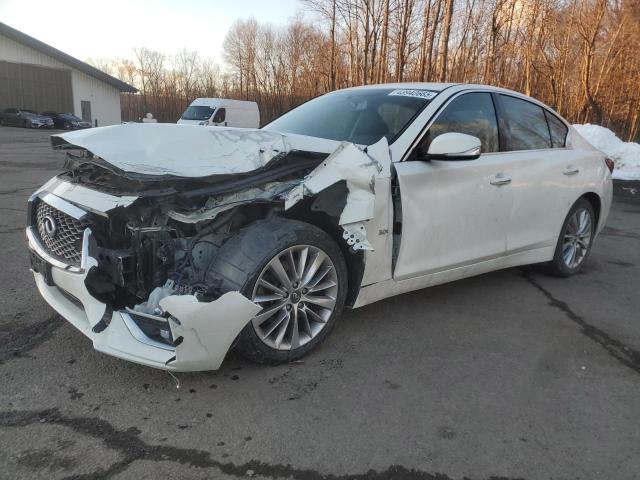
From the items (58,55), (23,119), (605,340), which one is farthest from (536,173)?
(58,55)

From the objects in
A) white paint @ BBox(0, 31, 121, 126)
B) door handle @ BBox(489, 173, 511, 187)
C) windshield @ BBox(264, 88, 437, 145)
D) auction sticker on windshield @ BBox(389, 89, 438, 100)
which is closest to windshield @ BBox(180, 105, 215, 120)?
white paint @ BBox(0, 31, 121, 126)

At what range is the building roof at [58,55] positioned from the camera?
33281 mm

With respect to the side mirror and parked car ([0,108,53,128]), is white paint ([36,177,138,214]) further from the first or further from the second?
parked car ([0,108,53,128])

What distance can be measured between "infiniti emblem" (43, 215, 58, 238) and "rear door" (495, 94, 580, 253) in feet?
10.7

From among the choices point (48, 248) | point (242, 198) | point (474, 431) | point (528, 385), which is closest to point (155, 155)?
point (242, 198)

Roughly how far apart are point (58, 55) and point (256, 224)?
131ft

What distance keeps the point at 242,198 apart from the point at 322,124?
141 cm

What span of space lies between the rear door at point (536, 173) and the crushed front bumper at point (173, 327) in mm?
2569

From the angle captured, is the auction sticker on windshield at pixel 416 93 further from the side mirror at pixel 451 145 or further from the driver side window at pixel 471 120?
the side mirror at pixel 451 145

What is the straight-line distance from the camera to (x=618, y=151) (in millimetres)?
15672

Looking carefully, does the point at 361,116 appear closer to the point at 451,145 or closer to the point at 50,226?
the point at 451,145

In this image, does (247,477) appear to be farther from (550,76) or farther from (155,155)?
(550,76)

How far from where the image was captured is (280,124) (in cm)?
413

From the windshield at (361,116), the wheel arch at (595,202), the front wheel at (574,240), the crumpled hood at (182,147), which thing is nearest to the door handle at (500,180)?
the windshield at (361,116)
